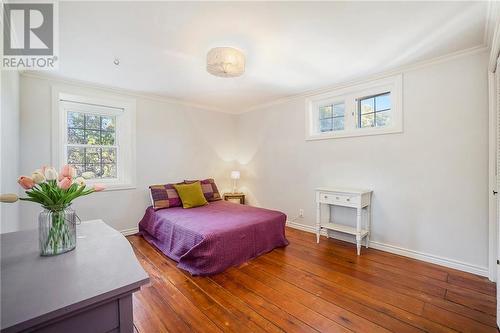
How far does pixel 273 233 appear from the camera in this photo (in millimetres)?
2926

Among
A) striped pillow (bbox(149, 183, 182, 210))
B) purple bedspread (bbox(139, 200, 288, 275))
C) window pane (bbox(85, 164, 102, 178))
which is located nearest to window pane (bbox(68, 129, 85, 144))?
window pane (bbox(85, 164, 102, 178))

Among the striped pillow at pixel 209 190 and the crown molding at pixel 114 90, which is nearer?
the crown molding at pixel 114 90

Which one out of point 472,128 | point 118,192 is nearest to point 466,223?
point 472,128

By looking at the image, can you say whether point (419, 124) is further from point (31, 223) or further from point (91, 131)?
point (31, 223)

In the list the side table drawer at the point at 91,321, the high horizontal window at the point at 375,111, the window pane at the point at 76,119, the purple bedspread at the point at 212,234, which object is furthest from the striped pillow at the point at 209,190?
the side table drawer at the point at 91,321

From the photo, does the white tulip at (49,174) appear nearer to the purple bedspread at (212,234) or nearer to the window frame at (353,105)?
the purple bedspread at (212,234)

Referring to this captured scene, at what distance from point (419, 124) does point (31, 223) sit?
16.2 feet

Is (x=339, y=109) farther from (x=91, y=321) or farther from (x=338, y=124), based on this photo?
(x=91, y=321)

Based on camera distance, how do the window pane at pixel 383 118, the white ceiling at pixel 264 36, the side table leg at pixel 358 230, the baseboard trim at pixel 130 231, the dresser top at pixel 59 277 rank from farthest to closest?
the baseboard trim at pixel 130 231
the window pane at pixel 383 118
the side table leg at pixel 358 230
the white ceiling at pixel 264 36
the dresser top at pixel 59 277

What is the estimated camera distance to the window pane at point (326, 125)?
11.5 feet

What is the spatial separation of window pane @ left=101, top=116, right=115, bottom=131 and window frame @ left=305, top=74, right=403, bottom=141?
125 inches

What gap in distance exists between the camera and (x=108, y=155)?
138 inches

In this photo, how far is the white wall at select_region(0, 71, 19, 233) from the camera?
185 cm

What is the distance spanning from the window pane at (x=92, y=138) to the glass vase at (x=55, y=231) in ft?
9.03
